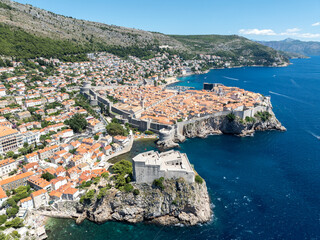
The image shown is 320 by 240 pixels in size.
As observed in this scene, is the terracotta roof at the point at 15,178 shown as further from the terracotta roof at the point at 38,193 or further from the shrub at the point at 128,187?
the shrub at the point at 128,187

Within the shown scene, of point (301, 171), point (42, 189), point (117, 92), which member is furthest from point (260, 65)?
point (42, 189)

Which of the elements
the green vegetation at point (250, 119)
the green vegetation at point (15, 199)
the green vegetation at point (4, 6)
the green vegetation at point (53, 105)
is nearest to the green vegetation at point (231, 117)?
the green vegetation at point (250, 119)

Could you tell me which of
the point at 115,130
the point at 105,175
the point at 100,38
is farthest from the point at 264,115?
the point at 100,38

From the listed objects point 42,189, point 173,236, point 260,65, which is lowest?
point 173,236

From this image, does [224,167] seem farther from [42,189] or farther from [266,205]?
[42,189]

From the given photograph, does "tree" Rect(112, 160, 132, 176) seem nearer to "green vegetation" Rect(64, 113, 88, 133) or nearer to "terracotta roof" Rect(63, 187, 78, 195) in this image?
"terracotta roof" Rect(63, 187, 78, 195)

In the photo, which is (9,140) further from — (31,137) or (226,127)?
(226,127)
